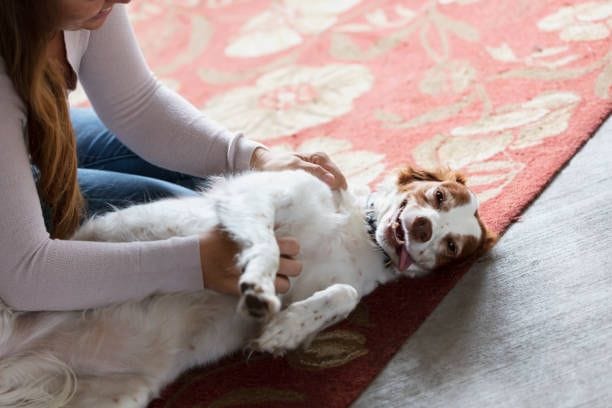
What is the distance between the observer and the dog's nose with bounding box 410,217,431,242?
1.69 m

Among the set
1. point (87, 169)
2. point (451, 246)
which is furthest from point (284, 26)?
point (451, 246)

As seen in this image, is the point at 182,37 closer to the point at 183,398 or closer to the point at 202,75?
the point at 202,75

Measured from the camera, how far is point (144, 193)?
181 centimetres

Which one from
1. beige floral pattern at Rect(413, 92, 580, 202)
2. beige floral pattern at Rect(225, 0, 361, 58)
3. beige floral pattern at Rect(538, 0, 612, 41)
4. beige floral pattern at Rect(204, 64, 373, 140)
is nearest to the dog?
beige floral pattern at Rect(413, 92, 580, 202)

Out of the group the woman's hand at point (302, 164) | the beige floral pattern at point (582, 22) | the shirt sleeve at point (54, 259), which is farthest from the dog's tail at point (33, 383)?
the beige floral pattern at point (582, 22)

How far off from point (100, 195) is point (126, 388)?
1.62 feet

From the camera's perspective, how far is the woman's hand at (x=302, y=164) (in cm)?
168

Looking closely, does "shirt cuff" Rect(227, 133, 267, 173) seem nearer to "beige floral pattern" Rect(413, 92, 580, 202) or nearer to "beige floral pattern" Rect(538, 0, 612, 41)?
"beige floral pattern" Rect(413, 92, 580, 202)

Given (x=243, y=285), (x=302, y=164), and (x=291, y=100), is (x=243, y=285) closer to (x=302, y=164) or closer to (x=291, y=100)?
(x=302, y=164)

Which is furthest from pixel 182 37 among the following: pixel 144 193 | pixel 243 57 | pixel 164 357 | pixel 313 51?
pixel 164 357

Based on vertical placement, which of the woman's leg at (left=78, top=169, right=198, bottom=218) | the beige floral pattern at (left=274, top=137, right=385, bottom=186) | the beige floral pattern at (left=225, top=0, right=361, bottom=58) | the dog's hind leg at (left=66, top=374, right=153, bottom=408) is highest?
the woman's leg at (left=78, top=169, right=198, bottom=218)

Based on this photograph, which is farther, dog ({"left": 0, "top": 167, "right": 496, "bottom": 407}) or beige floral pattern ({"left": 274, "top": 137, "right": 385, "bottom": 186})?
beige floral pattern ({"left": 274, "top": 137, "right": 385, "bottom": 186})

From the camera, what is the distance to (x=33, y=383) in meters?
1.45

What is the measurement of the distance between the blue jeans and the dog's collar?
0.40 m
